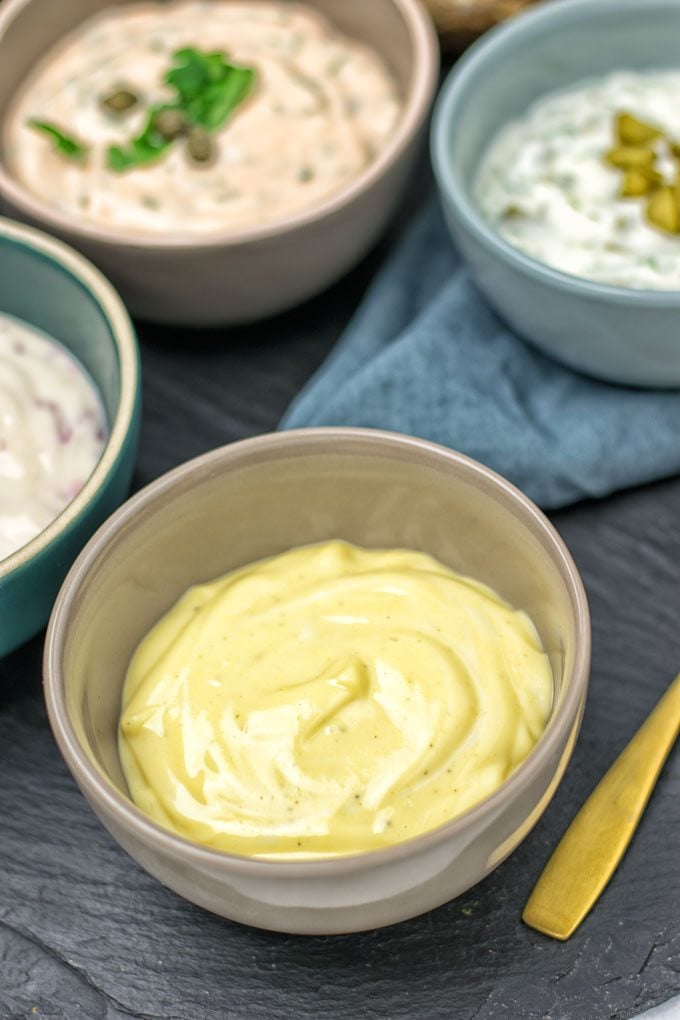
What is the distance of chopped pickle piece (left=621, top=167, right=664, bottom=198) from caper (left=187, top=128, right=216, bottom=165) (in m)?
0.65

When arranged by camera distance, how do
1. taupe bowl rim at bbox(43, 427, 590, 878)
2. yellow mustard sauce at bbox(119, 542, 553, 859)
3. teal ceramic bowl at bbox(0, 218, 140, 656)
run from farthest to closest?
1. teal ceramic bowl at bbox(0, 218, 140, 656)
2. yellow mustard sauce at bbox(119, 542, 553, 859)
3. taupe bowl rim at bbox(43, 427, 590, 878)

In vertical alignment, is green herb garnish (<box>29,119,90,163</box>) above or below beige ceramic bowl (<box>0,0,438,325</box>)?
above

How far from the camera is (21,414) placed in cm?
185

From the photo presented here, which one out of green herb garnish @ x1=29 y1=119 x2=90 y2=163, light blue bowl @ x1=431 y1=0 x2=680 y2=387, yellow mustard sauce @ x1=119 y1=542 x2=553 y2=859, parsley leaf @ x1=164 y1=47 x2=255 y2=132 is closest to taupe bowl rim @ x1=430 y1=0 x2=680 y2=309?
light blue bowl @ x1=431 y1=0 x2=680 y2=387

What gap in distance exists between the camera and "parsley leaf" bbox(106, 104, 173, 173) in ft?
7.22

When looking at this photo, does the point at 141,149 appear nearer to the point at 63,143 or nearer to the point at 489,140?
the point at 63,143

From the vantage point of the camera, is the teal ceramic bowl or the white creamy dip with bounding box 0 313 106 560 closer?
the teal ceramic bowl

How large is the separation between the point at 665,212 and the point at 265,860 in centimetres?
118

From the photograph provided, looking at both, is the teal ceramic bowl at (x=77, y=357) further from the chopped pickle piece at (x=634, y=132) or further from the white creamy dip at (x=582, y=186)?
the chopped pickle piece at (x=634, y=132)

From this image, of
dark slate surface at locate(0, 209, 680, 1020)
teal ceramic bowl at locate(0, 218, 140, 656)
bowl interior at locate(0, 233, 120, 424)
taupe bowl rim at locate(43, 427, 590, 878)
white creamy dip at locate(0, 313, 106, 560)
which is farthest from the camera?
bowl interior at locate(0, 233, 120, 424)

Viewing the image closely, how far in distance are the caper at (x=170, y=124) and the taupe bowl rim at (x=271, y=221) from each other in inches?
9.0

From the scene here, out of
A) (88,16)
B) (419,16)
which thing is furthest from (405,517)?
(88,16)

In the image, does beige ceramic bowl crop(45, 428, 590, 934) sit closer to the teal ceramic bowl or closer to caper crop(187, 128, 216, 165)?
the teal ceramic bowl

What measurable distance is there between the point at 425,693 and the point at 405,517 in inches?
11.8
